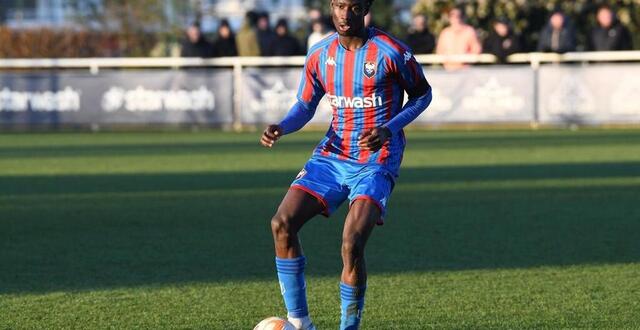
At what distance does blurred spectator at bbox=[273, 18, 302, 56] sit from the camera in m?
27.6

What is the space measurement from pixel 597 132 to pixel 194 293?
16585 mm

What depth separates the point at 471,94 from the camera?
2525 cm

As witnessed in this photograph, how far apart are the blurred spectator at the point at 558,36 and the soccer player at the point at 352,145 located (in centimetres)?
1847

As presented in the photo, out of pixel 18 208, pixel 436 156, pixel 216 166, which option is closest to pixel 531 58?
pixel 436 156

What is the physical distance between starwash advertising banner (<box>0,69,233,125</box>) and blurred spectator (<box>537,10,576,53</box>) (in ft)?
18.0

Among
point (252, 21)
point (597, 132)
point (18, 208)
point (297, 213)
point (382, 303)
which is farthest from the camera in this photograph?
point (252, 21)

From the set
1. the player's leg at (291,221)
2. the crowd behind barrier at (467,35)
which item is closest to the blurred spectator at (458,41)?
the crowd behind barrier at (467,35)

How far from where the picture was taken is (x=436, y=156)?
20125 mm

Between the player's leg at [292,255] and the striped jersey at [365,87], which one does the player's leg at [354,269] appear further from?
the striped jersey at [365,87]

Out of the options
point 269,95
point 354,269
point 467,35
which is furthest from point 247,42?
point 354,269

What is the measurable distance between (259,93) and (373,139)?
18765 mm

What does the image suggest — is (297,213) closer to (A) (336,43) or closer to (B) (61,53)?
(A) (336,43)

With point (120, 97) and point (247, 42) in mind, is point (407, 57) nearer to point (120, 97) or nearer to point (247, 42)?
point (120, 97)

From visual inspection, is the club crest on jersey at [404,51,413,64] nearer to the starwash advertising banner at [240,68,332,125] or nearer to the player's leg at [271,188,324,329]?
the player's leg at [271,188,324,329]
